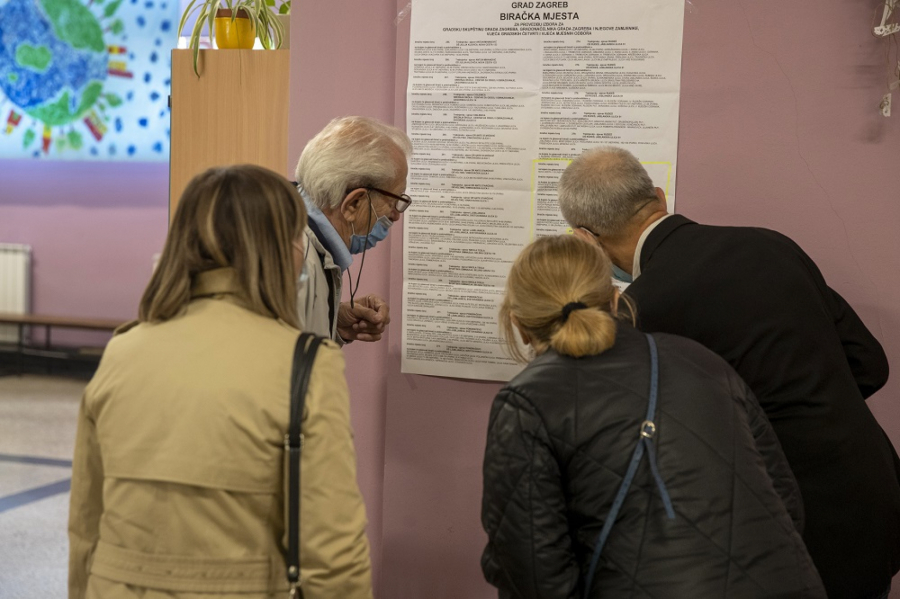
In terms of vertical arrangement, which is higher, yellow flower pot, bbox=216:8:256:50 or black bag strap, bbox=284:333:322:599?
yellow flower pot, bbox=216:8:256:50

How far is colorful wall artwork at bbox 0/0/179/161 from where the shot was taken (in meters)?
6.77

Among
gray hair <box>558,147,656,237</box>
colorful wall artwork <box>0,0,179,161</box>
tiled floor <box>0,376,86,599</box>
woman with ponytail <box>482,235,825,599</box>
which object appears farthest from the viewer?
colorful wall artwork <box>0,0,179,161</box>

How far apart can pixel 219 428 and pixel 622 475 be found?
1.97ft

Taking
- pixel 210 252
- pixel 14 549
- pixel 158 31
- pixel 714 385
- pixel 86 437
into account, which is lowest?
pixel 14 549

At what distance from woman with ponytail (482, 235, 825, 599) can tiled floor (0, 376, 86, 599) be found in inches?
98.8

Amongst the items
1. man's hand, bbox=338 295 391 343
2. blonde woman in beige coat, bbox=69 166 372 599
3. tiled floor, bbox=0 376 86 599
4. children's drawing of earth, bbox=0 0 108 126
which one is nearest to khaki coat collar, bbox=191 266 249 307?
blonde woman in beige coat, bbox=69 166 372 599

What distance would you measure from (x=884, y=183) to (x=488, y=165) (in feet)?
3.27

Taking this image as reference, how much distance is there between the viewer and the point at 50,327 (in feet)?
23.1

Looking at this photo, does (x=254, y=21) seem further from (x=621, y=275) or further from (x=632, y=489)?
(x=632, y=489)

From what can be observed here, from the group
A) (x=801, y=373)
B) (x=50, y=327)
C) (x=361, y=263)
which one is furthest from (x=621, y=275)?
(x=50, y=327)

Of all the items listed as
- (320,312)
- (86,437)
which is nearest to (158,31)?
(320,312)

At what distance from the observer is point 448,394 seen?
2477 mm

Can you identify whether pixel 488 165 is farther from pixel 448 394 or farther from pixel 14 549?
pixel 14 549

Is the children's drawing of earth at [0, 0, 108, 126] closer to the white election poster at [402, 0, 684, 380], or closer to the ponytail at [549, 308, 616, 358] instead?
the white election poster at [402, 0, 684, 380]
